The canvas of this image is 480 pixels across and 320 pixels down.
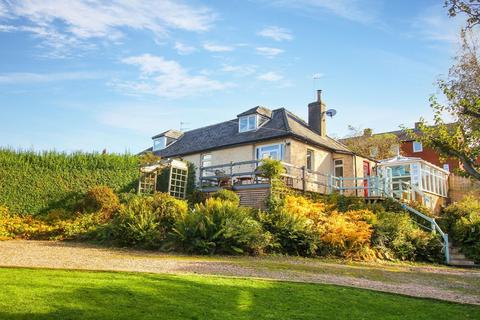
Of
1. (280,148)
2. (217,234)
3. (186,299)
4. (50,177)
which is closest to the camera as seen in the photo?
(186,299)

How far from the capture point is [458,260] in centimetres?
1567

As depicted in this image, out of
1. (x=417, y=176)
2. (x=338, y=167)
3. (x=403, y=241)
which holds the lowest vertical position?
(x=403, y=241)

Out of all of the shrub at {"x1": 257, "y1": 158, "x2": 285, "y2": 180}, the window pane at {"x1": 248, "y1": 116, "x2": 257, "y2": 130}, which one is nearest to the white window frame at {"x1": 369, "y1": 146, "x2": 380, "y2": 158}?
the window pane at {"x1": 248, "y1": 116, "x2": 257, "y2": 130}

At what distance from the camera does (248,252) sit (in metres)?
12.8

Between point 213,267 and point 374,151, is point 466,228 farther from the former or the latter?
point 374,151

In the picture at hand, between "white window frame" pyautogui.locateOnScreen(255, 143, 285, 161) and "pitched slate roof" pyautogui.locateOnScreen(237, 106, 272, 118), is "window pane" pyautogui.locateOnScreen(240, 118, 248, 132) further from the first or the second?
→ "white window frame" pyautogui.locateOnScreen(255, 143, 285, 161)

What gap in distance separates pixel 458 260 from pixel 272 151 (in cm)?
1184

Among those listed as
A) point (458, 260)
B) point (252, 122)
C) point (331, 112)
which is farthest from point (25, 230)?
point (331, 112)

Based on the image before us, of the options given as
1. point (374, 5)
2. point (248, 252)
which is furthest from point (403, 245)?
point (374, 5)

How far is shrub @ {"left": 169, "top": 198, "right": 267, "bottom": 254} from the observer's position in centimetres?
1261

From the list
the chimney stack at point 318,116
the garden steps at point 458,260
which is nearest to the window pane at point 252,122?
the chimney stack at point 318,116

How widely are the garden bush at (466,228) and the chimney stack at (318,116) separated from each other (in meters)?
10.9

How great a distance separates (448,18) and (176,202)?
1094 cm

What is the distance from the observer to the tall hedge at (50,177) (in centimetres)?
1725
